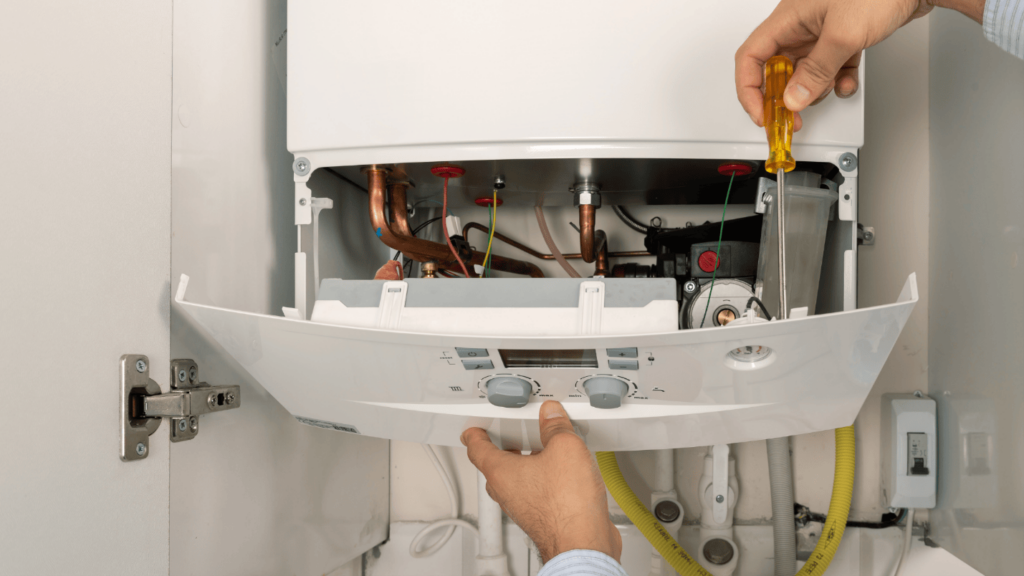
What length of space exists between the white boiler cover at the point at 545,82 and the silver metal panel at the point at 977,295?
1.20 feet

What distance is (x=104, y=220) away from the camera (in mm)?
549

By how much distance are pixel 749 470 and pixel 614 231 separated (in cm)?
59

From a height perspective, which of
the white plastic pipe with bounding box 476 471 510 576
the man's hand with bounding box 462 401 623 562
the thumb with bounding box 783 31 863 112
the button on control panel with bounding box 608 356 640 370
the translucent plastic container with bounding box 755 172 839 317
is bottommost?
the white plastic pipe with bounding box 476 471 510 576

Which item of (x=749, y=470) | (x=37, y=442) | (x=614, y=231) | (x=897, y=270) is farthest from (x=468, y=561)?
(x=897, y=270)

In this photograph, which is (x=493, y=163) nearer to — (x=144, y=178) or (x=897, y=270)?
(x=144, y=178)

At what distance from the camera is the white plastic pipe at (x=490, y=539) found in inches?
45.7

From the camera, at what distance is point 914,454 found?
103 centimetres

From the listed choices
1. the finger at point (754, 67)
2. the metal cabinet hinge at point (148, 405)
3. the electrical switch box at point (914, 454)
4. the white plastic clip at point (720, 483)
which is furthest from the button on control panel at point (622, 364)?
the electrical switch box at point (914, 454)

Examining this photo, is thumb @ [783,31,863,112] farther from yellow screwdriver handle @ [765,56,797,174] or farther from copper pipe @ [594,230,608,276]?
copper pipe @ [594,230,608,276]

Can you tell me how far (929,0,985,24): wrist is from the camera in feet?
2.26

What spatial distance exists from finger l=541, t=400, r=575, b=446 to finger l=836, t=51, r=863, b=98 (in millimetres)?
551

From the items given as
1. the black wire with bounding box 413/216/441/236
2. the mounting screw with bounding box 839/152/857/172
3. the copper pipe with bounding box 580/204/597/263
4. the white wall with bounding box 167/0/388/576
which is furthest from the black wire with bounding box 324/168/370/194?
the mounting screw with bounding box 839/152/857/172

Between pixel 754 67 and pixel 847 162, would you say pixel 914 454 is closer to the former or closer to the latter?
pixel 847 162

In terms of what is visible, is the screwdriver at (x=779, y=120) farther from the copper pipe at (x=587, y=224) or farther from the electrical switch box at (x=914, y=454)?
the electrical switch box at (x=914, y=454)
